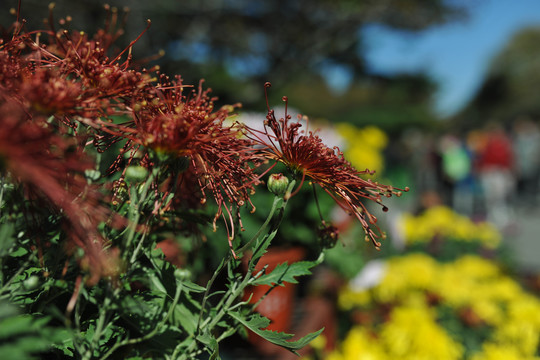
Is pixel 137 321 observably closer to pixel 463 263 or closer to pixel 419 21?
pixel 463 263

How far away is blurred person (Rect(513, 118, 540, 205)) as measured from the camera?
37.6ft

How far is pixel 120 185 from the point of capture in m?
0.60

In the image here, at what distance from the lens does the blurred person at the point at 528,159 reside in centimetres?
1145

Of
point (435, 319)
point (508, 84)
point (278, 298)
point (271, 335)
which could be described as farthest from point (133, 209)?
point (508, 84)

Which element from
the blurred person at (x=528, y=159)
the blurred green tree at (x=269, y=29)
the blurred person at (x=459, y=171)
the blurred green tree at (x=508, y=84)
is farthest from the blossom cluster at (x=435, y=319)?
the blurred green tree at (x=508, y=84)

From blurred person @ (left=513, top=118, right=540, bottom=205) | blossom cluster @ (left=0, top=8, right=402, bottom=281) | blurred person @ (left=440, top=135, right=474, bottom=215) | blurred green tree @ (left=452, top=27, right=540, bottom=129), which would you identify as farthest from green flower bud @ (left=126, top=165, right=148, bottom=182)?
blurred green tree @ (left=452, top=27, right=540, bottom=129)

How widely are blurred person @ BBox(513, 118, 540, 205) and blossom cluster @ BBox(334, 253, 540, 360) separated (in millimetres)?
9790

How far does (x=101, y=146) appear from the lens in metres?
0.65

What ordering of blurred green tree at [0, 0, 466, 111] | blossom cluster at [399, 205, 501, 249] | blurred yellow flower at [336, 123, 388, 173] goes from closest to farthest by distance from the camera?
blurred yellow flower at [336, 123, 388, 173]
blossom cluster at [399, 205, 501, 249]
blurred green tree at [0, 0, 466, 111]

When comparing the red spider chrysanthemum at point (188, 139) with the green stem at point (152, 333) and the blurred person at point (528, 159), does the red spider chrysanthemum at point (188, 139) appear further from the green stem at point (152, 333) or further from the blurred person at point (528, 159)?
the blurred person at point (528, 159)

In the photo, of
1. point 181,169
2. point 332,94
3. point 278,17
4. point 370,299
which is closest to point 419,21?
point 278,17

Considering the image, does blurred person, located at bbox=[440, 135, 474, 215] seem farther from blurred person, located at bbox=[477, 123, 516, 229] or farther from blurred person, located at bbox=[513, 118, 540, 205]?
blurred person, located at bbox=[513, 118, 540, 205]

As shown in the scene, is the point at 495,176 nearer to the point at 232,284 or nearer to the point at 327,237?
the point at 327,237

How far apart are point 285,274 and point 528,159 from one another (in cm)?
1305
